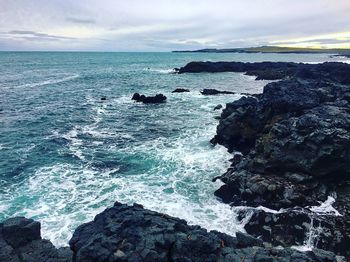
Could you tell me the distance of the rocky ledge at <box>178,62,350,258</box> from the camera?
77.7ft

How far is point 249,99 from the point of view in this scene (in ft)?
158

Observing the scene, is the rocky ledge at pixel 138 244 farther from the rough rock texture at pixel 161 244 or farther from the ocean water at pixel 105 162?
the ocean water at pixel 105 162

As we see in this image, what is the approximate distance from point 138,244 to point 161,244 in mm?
1258

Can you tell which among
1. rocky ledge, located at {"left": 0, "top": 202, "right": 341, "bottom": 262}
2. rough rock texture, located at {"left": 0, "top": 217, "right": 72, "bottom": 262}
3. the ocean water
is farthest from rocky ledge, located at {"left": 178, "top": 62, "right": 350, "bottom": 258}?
rough rock texture, located at {"left": 0, "top": 217, "right": 72, "bottom": 262}

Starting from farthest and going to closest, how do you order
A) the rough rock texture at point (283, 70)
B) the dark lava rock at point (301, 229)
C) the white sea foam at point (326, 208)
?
the rough rock texture at point (283, 70) < the white sea foam at point (326, 208) < the dark lava rock at point (301, 229)

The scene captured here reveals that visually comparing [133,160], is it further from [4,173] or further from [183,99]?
[183,99]

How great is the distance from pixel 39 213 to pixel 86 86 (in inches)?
3091

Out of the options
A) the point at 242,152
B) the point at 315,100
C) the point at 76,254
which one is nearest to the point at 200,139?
the point at 242,152

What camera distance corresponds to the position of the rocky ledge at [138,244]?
16.9m

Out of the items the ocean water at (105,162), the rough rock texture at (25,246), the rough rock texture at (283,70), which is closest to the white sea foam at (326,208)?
the ocean water at (105,162)

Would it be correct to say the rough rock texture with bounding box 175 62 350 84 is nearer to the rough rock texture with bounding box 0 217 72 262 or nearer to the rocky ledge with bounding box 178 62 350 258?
the rocky ledge with bounding box 178 62 350 258

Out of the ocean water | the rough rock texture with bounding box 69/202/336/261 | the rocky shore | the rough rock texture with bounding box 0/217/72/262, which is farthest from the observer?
the ocean water

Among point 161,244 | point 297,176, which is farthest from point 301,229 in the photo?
point 161,244

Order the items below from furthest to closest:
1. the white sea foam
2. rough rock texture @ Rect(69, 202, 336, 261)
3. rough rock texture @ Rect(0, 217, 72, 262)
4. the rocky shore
Result: 1. the white sea foam
2. rough rock texture @ Rect(0, 217, 72, 262)
3. the rocky shore
4. rough rock texture @ Rect(69, 202, 336, 261)
